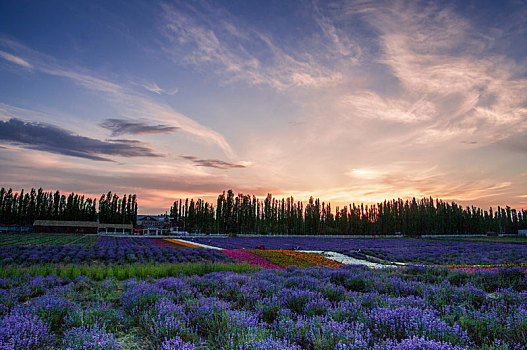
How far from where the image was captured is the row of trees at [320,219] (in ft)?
274

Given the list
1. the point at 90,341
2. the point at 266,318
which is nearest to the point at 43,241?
the point at 90,341

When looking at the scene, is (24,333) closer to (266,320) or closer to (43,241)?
(266,320)

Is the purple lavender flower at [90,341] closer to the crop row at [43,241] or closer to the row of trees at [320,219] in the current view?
the crop row at [43,241]

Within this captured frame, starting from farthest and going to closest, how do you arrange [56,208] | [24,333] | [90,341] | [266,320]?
[56,208], [266,320], [24,333], [90,341]

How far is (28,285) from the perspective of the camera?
7352 millimetres

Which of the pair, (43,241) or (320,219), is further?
(320,219)

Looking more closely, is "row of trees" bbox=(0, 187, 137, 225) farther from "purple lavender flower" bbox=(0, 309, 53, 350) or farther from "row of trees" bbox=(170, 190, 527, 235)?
"purple lavender flower" bbox=(0, 309, 53, 350)

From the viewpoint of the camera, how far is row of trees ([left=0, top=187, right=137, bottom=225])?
81.1 m

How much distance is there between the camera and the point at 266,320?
4.80 m

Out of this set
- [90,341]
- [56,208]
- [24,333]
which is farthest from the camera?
[56,208]

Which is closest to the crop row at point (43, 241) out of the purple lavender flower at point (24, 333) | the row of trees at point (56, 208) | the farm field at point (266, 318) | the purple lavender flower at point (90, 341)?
the farm field at point (266, 318)

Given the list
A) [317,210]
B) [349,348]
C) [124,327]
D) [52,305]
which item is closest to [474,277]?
[349,348]

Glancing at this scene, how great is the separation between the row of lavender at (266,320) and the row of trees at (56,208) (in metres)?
90.0

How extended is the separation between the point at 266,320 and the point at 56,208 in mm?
99103
